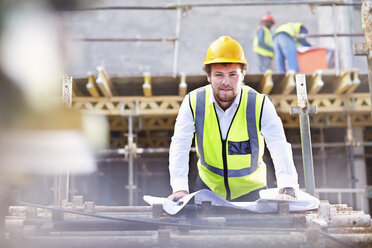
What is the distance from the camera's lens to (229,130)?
3.81 m

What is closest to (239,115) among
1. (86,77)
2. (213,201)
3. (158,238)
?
(213,201)

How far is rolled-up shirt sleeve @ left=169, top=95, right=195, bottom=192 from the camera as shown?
354 centimetres

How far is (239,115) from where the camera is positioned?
3783mm

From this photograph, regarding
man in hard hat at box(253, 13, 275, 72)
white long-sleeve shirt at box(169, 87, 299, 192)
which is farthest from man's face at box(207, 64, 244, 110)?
man in hard hat at box(253, 13, 275, 72)

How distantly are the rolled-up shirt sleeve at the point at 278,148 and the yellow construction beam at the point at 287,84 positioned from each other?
17.8ft

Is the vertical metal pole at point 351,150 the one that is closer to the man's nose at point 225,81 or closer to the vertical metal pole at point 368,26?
the vertical metal pole at point 368,26

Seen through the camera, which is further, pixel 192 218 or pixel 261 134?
pixel 261 134

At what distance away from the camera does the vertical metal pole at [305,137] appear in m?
4.18

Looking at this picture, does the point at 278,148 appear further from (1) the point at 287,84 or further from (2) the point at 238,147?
(1) the point at 287,84

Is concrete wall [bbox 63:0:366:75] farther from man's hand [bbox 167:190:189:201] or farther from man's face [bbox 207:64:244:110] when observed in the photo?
man's hand [bbox 167:190:189:201]

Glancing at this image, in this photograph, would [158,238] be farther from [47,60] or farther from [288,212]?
[47,60]

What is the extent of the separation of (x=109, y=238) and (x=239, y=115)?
191 centimetres

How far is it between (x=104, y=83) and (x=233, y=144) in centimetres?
Result: 563

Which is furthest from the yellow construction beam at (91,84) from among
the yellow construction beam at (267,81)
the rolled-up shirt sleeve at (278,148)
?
the rolled-up shirt sleeve at (278,148)
